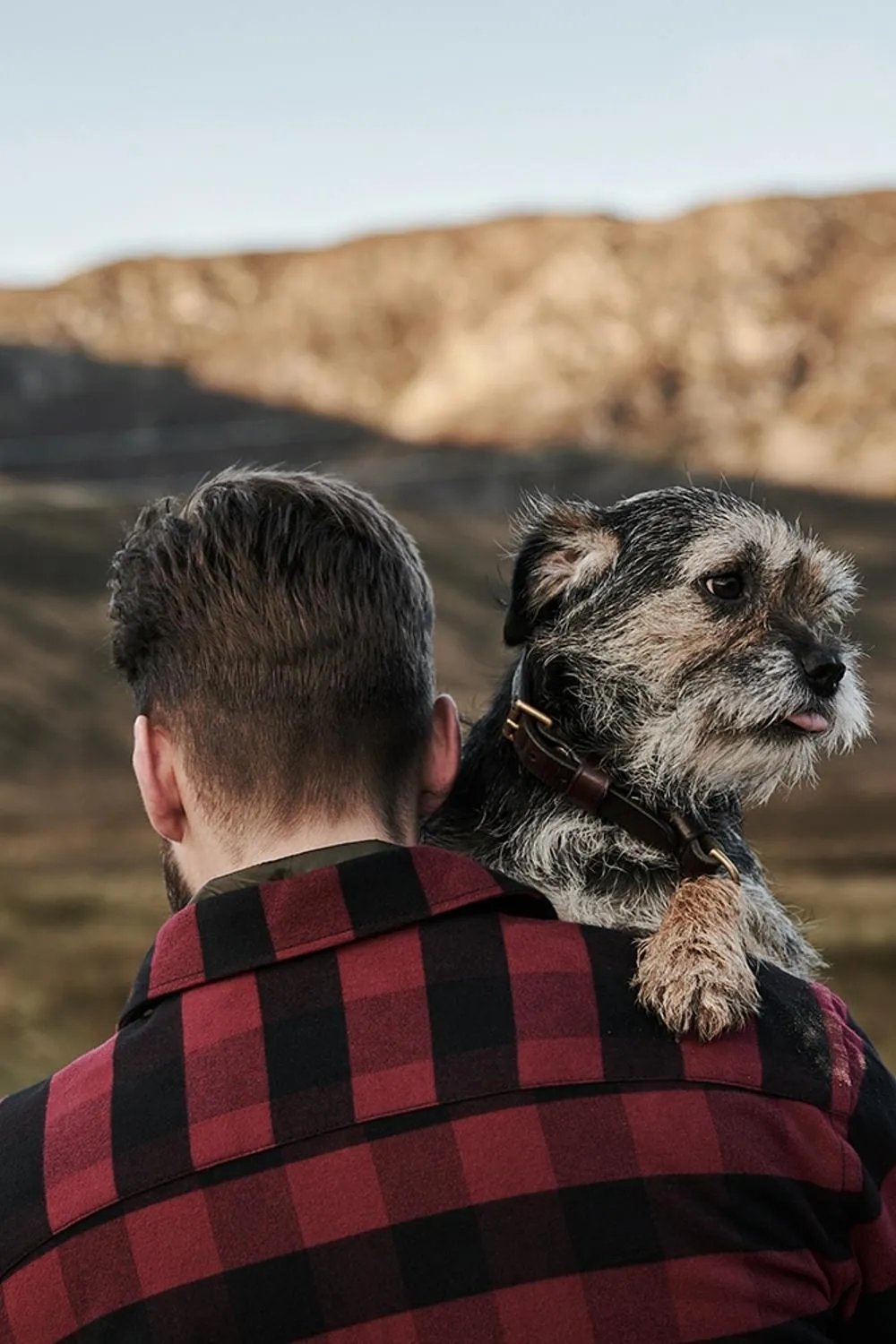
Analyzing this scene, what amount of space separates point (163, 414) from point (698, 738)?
877 inches

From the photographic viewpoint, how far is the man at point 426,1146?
1.23 m

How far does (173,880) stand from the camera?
1640 millimetres

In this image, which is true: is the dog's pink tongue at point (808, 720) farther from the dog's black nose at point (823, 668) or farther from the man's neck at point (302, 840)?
the man's neck at point (302, 840)

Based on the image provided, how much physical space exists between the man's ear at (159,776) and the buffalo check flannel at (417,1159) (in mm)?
205

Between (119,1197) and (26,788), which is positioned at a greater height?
(119,1197)

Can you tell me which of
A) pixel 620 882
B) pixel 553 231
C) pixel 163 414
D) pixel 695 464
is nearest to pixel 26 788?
pixel 163 414

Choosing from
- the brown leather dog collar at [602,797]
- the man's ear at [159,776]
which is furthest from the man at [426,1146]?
the brown leather dog collar at [602,797]

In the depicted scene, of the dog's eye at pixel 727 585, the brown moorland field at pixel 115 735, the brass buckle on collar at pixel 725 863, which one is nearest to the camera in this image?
the brass buckle on collar at pixel 725 863

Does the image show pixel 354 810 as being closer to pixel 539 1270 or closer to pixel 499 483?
pixel 539 1270

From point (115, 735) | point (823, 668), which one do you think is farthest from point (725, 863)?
point (115, 735)

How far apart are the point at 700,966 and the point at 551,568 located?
3.46ft

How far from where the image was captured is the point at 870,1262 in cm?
132

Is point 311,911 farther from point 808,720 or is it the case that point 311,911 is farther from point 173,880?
point 808,720

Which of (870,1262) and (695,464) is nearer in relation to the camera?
(870,1262)
